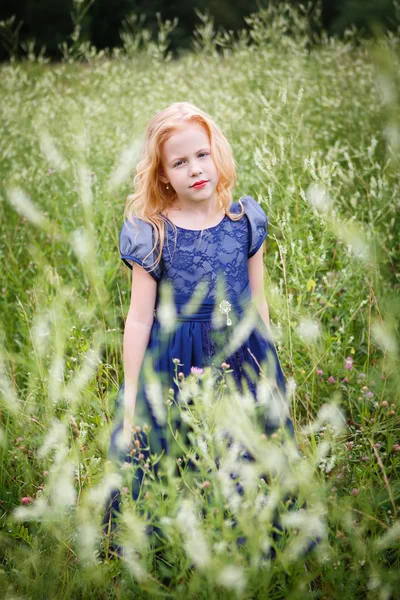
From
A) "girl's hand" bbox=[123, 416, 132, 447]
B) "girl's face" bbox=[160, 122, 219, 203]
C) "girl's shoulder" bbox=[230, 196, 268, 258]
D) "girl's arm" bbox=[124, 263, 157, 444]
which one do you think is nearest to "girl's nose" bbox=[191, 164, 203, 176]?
"girl's face" bbox=[160, 122, 219, 203]

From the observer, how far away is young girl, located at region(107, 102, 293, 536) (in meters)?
1.73

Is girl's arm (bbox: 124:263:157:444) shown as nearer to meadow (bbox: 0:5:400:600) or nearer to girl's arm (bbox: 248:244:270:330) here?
meadow (bbox: 0:5:400:600)

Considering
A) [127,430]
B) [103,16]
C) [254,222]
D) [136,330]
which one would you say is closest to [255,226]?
[254,222]

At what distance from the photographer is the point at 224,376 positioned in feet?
5.18

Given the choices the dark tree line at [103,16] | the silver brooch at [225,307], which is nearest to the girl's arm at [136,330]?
the silver brooch at [225,307]

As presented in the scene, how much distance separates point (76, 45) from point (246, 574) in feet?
11.7

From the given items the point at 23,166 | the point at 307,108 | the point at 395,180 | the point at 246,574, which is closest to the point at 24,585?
the point at 246,574

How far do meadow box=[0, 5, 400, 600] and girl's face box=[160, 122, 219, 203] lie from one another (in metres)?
0.24

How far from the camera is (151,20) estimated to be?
54.5 feet

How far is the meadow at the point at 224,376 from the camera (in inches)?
46.5

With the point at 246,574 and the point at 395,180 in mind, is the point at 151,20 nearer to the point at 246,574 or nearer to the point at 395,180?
the point at 395,180

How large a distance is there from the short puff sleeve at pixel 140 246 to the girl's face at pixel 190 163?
17 centimetres

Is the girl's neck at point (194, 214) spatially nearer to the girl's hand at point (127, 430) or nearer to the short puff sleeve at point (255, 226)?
the short puff sleeve at point (255, 226)

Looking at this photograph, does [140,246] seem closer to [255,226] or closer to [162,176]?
[162,176]
